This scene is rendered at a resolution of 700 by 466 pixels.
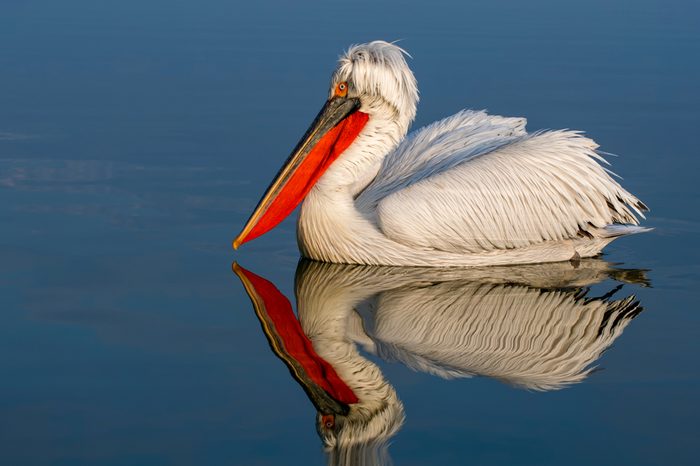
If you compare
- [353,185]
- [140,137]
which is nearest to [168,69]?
[140,137]

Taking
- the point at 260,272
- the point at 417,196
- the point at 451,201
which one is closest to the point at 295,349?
the point at 260,272

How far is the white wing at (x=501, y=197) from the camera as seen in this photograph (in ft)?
19.3

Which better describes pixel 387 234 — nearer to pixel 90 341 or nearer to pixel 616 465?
pixel 90 341

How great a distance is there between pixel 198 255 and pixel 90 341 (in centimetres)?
116

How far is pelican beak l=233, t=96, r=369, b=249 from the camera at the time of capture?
6.01 meters

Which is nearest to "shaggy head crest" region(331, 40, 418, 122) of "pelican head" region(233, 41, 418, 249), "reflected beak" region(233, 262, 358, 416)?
"pelican head" region(233, 41, 418, 249)

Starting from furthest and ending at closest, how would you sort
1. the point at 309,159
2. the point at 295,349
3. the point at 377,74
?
the point at 309,159, the point at 377,74, the point at 295,349

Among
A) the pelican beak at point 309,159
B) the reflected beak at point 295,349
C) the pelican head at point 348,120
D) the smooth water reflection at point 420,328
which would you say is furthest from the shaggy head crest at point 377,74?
the reflected beak at point 295,349

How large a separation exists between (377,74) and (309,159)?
Result: 0.55m

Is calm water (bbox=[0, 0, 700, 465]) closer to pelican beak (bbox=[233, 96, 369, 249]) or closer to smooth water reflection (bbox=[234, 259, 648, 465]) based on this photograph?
smooth water reflection (bbox=[234, 259, 648, 465])

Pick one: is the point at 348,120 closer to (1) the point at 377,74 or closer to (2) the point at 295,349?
(1) the point at 377,74

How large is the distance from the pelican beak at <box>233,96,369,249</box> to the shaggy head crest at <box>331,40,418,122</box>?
0.10m

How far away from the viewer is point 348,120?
613cm

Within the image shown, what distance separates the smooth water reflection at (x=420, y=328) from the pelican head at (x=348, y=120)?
0.36 m
